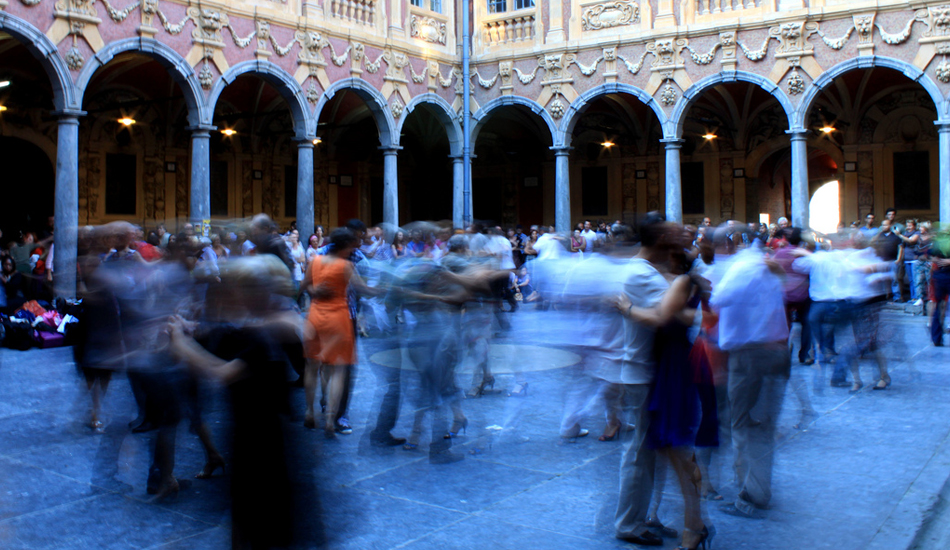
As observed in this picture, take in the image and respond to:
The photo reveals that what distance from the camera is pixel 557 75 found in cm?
1845

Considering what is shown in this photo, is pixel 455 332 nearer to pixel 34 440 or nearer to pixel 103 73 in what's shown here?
pixel 34 440

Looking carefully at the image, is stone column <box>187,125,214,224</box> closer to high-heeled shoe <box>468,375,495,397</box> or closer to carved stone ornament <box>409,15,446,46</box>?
carved stone ornament <box>409,15,446,46</box>

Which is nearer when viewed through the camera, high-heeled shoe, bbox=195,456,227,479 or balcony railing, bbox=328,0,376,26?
high-heeled shoe, bbox=195,456,227,479

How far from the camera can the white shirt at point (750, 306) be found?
4430 millimetres

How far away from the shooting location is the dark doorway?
1722 centimetres

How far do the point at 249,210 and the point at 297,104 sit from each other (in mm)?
6305

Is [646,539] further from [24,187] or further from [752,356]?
[24,187]

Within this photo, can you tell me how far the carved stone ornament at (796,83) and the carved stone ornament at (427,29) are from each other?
7.79 meters

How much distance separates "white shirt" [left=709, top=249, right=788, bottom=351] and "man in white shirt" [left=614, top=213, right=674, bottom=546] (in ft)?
3.10

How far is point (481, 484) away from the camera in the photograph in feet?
15.6

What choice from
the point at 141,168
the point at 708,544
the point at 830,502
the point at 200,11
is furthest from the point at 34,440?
the point at 141,168

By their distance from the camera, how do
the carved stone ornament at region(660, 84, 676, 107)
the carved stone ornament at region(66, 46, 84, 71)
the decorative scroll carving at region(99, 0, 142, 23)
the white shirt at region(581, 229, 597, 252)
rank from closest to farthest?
the carved stone ornament at region(66, 46, 84, 71), the decorative scroll carving at region(99, 0, 142, 23), the white shirt at region(581, 229, 597, 252), the carved stone ornament at region(660, 84, 676, 107)

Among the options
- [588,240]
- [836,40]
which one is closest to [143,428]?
[588,240]

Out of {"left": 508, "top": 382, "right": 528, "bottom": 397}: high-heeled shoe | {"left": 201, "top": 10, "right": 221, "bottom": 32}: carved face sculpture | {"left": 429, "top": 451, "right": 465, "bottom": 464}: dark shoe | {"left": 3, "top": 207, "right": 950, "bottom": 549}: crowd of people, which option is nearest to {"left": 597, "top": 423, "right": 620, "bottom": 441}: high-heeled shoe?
{"left": 3, "top": 207, "right": 950, "bottom": 549}: crowd of people
